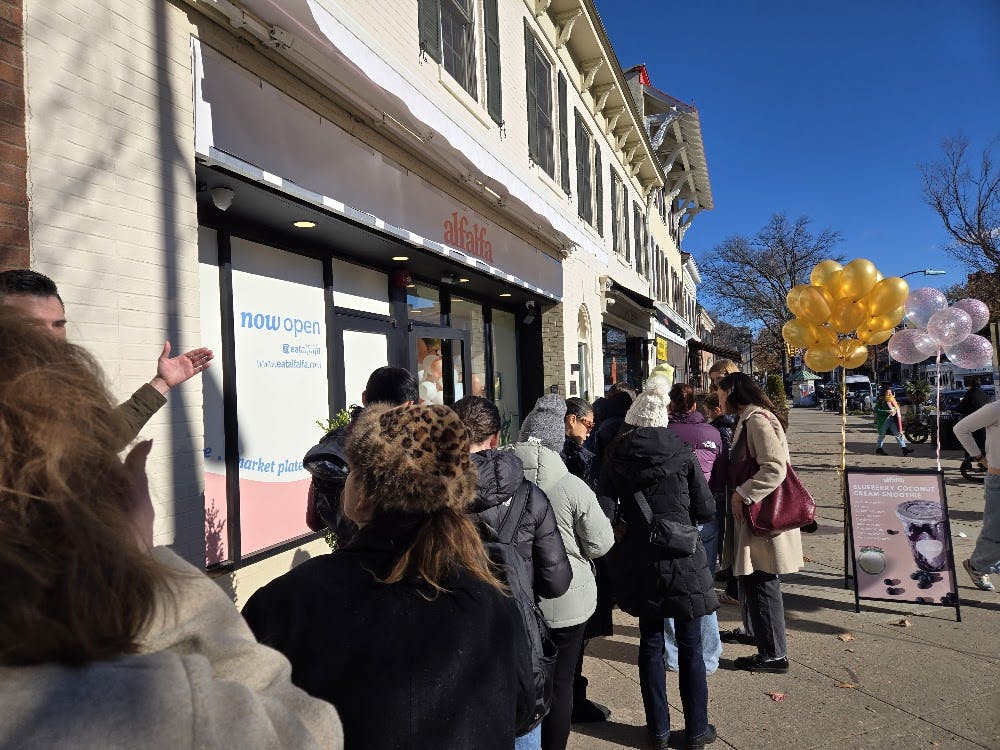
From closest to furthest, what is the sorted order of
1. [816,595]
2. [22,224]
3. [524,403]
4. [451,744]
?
[451,744], [22,224], [816,595], [524,403]

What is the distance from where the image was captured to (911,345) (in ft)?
28.3

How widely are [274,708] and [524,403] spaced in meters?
10.2

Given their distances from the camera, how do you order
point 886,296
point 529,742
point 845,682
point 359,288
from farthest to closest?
1. point 886,296
2. point 359,288
3. point 845,682
4. point 529,742

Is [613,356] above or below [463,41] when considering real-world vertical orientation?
below

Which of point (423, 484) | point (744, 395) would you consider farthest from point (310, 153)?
point (423, 484)

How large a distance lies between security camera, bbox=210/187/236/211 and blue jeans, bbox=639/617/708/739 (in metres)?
3.59

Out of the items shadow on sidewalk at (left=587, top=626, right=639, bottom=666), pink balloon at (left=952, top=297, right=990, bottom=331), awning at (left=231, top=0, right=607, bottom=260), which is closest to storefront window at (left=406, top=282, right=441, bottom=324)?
awning at (left=231, top=0, right=607, bottom=260)

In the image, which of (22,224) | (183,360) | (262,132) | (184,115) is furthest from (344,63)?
(183,360)

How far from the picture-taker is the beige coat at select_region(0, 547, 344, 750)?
71 centimetres

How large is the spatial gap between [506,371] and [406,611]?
9.19 m

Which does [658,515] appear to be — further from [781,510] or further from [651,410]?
[781,510]

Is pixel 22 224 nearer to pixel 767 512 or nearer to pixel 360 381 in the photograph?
pixel 360 381

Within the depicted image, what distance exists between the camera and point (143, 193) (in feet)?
11.4

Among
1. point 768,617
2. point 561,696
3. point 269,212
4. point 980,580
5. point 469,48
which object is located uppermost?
point 469,48
